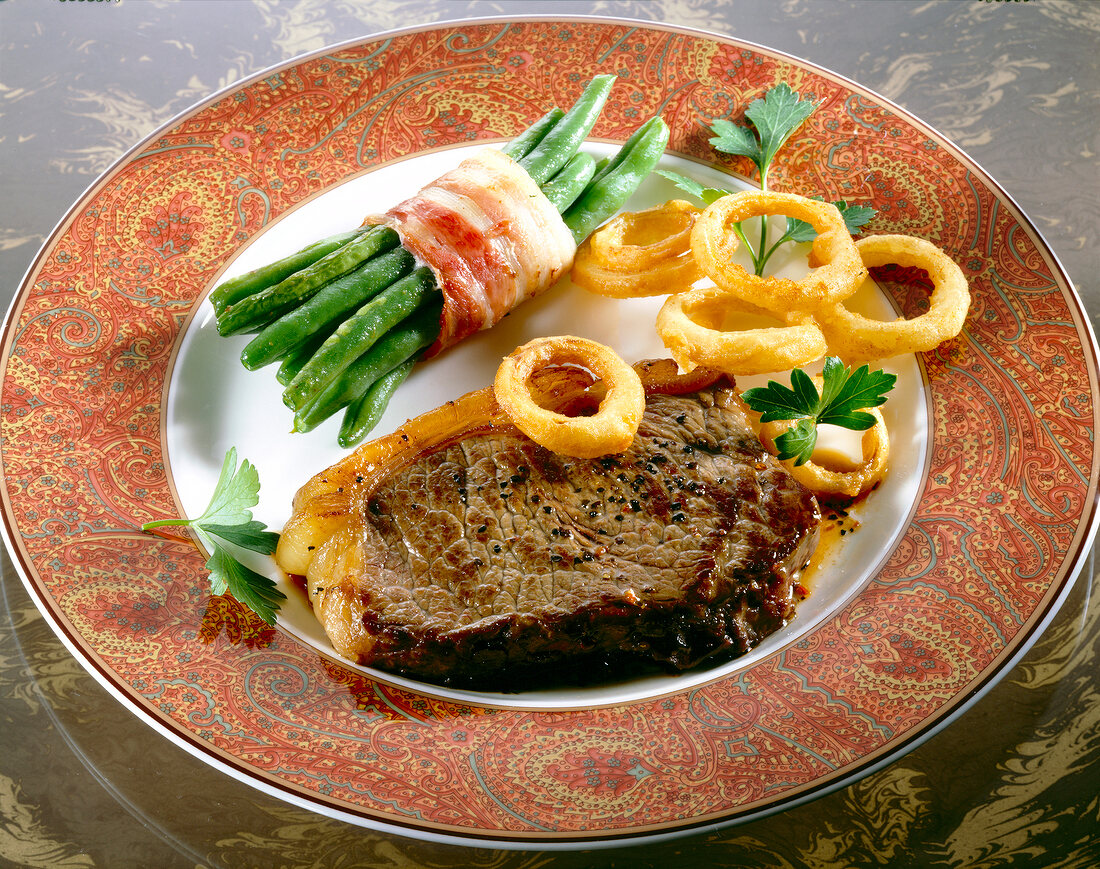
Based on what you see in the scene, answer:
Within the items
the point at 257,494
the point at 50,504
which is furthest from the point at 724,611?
the point at 50,504

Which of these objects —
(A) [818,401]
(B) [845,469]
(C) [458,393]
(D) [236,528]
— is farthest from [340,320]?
(B) [845,469]

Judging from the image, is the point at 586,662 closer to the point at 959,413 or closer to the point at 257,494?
the point at 257,494

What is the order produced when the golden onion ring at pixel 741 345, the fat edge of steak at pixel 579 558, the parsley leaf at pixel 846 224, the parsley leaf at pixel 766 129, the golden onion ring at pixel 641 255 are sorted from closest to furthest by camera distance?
the fat edge of steak at pixel 579 558 < the golden onion ring at pixel 741 345 < the golden onion ring at pixel 641 255 < the parsley leaf at pixel 846 224 < the parsley leaf at pixel 766 129

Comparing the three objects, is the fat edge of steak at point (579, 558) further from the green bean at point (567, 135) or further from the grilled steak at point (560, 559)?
the green bean at point (567, 135)

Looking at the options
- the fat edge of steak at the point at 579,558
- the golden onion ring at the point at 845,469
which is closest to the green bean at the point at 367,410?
the fat edge of steak at the point at 579,558

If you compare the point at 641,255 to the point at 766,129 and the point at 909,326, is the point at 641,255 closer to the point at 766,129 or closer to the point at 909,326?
the point at 766,129

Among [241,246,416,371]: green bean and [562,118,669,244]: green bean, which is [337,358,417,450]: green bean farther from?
[562,118,669,244]: green bean

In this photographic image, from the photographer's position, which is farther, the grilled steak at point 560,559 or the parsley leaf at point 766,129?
the parsley leaf at point 766,129
